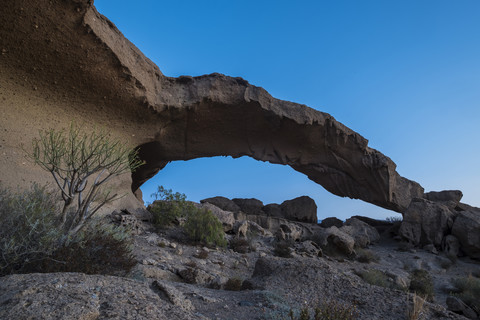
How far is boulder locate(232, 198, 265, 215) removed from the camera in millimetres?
19406

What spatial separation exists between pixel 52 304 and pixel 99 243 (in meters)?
2.40

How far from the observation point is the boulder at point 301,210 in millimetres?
19031

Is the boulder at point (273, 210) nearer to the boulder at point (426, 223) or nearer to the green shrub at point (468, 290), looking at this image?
the boulder at point (426, 223)

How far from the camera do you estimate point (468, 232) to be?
52.2 feet

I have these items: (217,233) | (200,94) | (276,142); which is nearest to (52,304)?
(217,233)

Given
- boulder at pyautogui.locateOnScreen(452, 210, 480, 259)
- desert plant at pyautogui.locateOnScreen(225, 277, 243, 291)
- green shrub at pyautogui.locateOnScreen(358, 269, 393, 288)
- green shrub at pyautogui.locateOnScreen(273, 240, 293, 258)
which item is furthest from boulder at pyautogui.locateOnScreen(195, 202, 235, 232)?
boulder at pyautogui.locateOnScreen(452, 210, 480, 259)

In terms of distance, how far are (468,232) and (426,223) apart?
1.83 metres

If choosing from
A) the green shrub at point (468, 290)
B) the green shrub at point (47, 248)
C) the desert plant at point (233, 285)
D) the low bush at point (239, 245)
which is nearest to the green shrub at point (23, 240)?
the green shrub at point (47, 248)

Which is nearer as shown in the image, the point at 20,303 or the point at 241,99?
the point at 20,303

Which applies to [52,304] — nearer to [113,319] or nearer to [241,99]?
[113,319]

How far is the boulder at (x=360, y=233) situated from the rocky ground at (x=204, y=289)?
397cm

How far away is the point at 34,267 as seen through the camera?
3.87 metres

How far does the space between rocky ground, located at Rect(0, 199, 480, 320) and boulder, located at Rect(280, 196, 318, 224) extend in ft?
22.7

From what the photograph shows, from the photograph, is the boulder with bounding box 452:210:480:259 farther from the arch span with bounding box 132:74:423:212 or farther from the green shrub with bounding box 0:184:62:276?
the green shrub with bounding box 0:184:62:276
